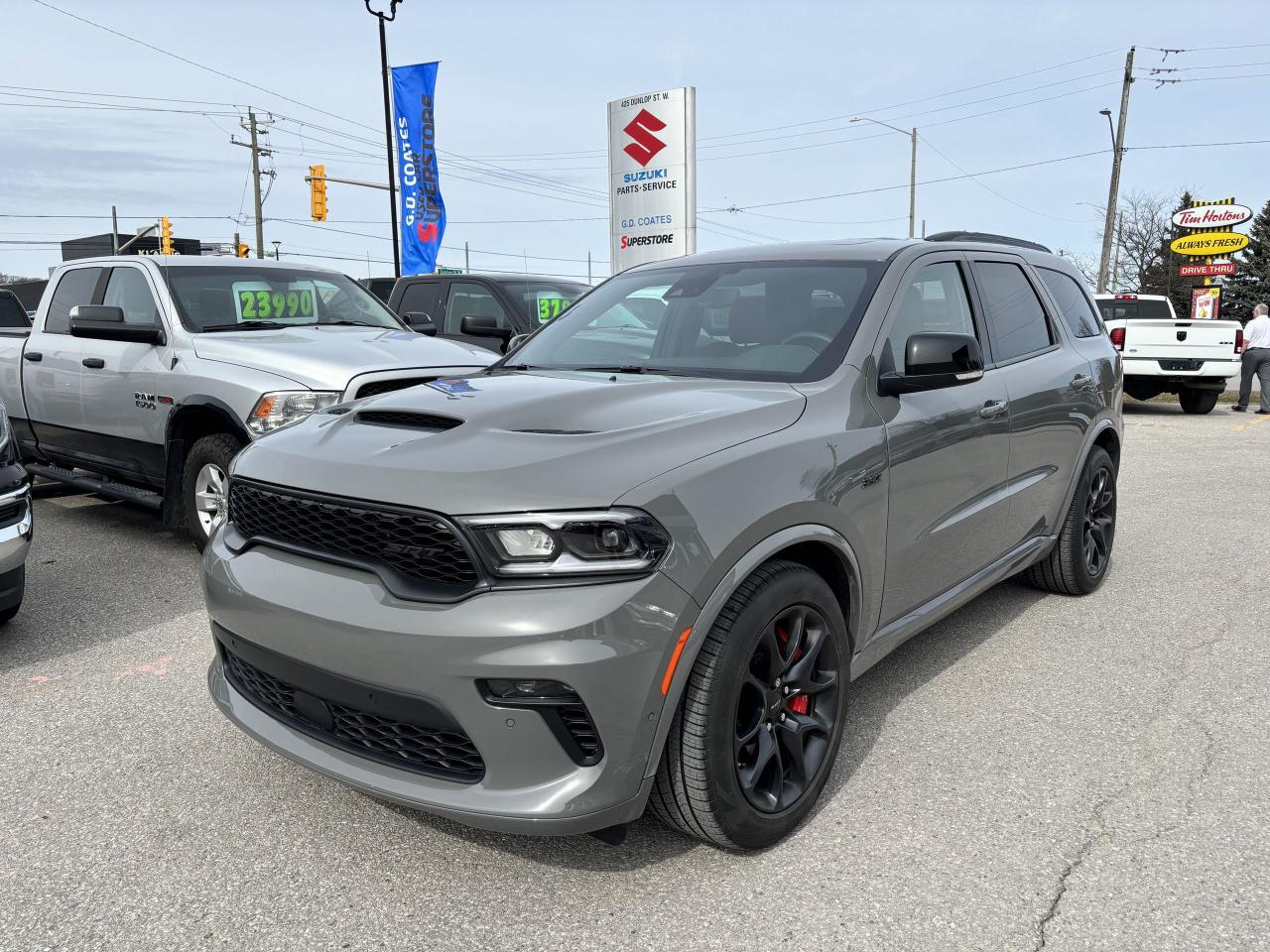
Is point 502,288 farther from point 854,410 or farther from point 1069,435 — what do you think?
point 854,410

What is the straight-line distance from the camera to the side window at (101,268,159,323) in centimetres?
652

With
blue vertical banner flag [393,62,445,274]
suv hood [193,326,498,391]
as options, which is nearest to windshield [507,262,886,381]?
suv hood [193,326,498,391]

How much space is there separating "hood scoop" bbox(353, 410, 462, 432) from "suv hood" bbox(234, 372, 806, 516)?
10mm

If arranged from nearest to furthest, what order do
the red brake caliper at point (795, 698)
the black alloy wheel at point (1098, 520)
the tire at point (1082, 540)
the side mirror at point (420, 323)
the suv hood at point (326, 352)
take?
1. the red brake caliper at point (795, 698)
2. the tire at point (1082, 540)
3. the black alloy wheel at point (1098, 520)
4. the suv hood at point (326, 352)
5. the side mirror at point (420, 323)

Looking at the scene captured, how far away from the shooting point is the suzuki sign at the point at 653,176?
571 inches

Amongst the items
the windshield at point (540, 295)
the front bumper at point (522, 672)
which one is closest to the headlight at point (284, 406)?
the front bumper at point (522, 672)

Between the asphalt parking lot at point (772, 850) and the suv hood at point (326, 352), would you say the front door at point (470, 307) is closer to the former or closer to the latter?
the suv hood at point (326, 352)

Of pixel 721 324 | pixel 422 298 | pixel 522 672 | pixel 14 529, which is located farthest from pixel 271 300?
pixel 522 672

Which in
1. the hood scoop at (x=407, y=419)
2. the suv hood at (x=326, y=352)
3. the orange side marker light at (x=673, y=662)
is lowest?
the orange side marker light at (x=673, y=662)

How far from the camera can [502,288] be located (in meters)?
9.63

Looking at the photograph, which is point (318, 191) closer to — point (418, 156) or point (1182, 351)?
point (418, 156)

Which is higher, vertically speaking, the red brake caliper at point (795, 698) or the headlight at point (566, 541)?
the headlight at point (566, 541)

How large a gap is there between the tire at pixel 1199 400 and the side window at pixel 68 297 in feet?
50.9

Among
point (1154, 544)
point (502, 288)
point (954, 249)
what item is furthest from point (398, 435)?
point (502, 288)
